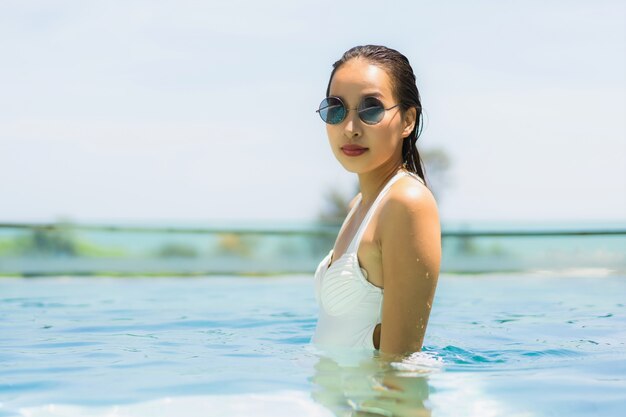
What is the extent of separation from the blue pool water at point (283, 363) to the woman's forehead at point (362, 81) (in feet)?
3.05

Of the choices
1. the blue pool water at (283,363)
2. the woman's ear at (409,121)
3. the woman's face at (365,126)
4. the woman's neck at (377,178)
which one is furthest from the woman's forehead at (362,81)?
the blue pool water at (283,363)

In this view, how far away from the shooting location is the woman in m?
2.78

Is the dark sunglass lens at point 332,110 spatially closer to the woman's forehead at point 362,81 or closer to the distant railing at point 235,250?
the woman's forehead at point 362,81

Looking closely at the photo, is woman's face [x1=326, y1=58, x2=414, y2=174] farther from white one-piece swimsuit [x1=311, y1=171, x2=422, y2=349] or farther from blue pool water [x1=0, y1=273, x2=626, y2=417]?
blue pool water [x1=0, y1=273, x2=626, y2=417]

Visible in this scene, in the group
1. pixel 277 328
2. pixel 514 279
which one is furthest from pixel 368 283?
pixel 514 279

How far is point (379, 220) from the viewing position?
2889 mm

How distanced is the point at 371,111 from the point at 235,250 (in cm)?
782

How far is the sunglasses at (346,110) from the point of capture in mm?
3039

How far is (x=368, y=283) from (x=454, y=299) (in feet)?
13.6

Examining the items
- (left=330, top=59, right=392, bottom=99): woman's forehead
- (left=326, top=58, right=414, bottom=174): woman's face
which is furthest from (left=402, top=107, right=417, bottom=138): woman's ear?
(left=330, top=59, right=392, bottom=99): woman's forehead

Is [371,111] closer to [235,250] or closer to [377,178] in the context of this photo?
[377,178]

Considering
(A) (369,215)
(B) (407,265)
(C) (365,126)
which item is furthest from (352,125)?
(B) (407,265)

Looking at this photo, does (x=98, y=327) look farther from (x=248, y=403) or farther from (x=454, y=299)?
(x=454, y=299)

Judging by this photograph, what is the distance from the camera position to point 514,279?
31.5 ft
